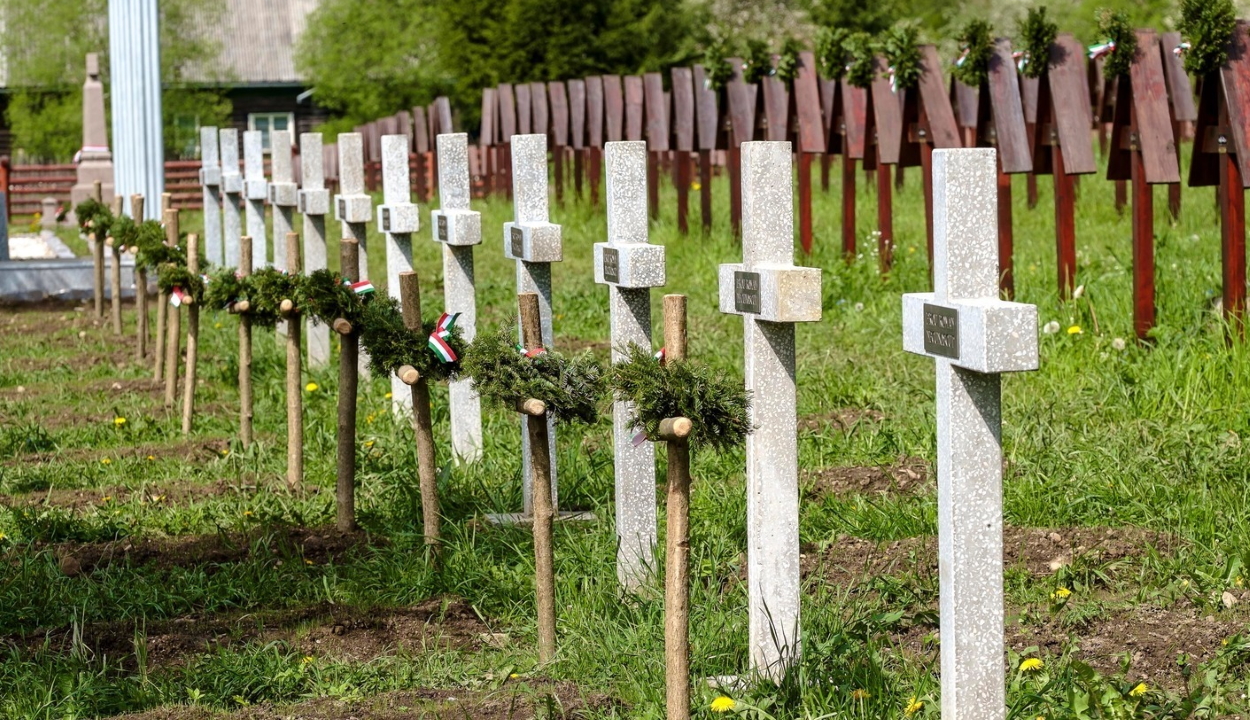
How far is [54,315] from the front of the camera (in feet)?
39.3

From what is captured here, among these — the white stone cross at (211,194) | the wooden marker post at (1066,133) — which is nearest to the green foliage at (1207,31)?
the wooden marker post at (1066,133)

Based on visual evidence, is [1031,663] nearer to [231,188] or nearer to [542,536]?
[542,536]

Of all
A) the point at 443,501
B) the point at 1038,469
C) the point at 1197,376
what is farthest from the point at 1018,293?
the point at 443,501

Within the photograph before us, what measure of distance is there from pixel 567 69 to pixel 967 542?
2979cm

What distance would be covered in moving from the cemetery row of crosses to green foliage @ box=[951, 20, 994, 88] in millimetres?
27

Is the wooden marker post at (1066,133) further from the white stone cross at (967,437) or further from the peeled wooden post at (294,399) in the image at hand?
the white stone cross at (967,437)

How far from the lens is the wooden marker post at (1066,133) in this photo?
8055 mm

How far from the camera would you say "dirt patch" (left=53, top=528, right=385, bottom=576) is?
5035mm

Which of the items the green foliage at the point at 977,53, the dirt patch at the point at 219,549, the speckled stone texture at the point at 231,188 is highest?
the green foliage at the point at 977,53

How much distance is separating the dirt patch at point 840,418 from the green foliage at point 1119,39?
8.44 ft

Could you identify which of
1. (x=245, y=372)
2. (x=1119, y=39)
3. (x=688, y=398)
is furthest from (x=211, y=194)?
(x=688, y=398)

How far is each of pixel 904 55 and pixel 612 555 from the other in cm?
574

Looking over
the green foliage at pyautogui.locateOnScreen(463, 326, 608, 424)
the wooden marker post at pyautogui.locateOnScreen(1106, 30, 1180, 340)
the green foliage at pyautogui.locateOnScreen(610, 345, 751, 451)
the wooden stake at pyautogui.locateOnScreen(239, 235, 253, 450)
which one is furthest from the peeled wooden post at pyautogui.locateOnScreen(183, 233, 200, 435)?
the wooden marker post at pyautogui.locateOnScreen(1106, 30, 1180, 340)

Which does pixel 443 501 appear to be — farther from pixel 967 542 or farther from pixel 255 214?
pixel 255 214
